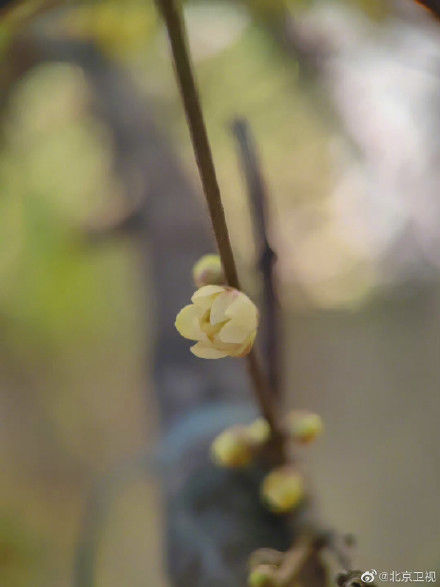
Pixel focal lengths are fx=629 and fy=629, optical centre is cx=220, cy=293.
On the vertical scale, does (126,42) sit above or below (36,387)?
above

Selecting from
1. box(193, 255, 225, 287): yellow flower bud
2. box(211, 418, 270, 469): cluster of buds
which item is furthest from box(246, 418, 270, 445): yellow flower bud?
box(193, 255, 225, 287): yellow flower bud

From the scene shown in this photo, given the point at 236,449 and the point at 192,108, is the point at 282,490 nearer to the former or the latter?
the point at 236,449

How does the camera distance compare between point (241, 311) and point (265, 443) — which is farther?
point (265, 443)

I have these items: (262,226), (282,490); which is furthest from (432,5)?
(282,490)

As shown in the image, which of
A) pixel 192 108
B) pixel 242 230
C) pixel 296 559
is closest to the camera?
pixel 192 108

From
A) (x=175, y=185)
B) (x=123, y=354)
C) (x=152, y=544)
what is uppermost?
(x=175, y=185)

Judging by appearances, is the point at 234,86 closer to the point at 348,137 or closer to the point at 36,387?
the point at 348,137

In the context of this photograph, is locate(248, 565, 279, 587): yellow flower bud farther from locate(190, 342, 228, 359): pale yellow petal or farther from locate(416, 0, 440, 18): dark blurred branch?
locate(416, 0, 440, 18): dark blurred branch

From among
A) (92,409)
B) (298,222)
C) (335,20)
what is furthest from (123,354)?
(335,20)
